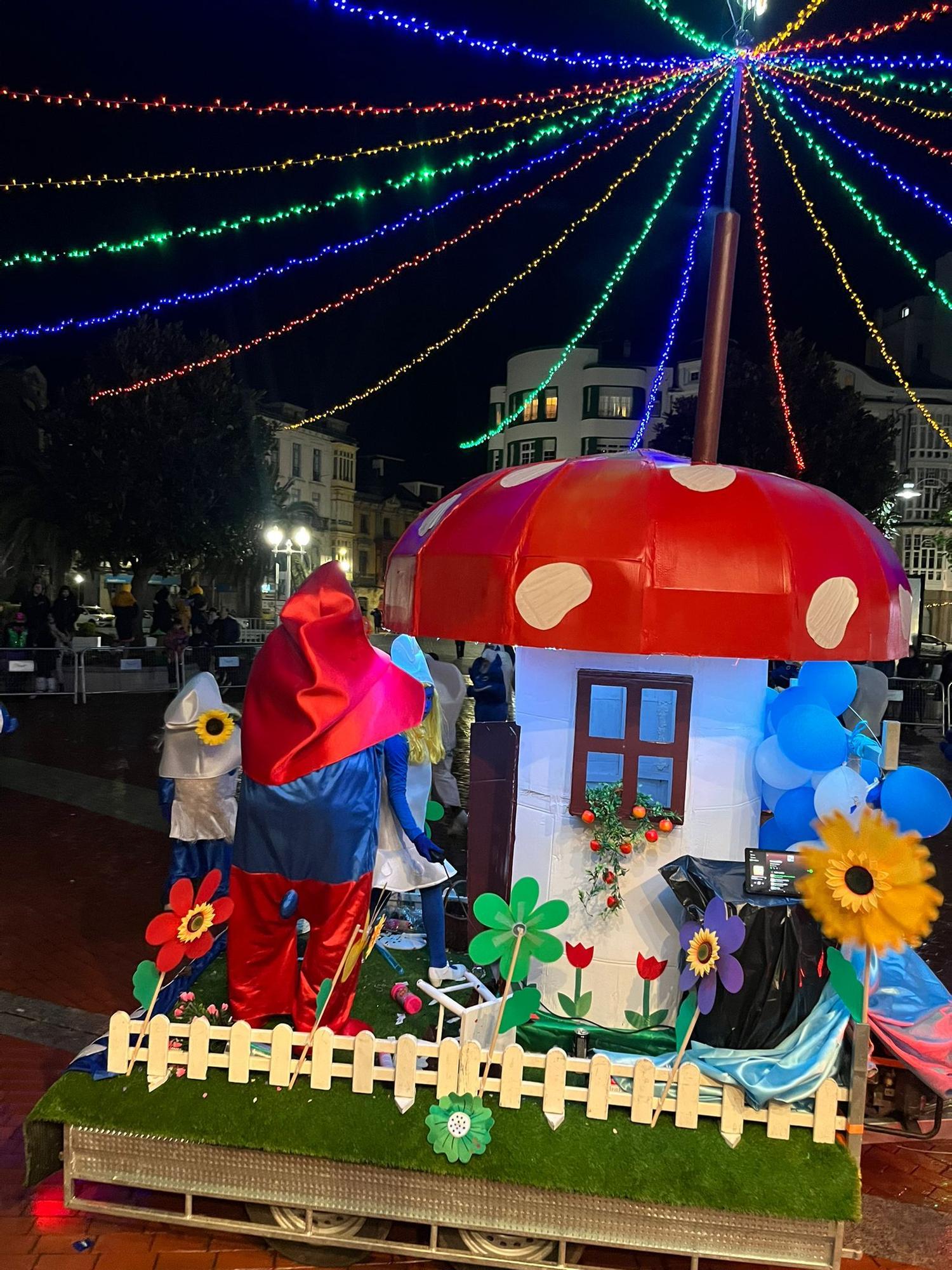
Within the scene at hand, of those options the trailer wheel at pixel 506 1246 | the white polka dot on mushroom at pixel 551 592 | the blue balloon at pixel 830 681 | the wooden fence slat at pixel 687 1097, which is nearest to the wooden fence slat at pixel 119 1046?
the trailer wheel at pixel 506 1246

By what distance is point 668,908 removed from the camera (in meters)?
4.16

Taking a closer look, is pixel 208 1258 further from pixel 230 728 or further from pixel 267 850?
pixel 230 728

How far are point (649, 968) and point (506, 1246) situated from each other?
124cm

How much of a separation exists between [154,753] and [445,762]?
196 inches

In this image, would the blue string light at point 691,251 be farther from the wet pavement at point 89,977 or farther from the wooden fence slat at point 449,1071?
the wet pavement at point 89,977

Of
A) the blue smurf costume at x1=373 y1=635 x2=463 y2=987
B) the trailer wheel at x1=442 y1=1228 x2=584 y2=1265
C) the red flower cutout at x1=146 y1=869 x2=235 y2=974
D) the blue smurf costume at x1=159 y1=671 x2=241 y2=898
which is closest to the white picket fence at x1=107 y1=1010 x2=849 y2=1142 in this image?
the red flower cutout at x1=146 y1=869 x2=235 y2=974

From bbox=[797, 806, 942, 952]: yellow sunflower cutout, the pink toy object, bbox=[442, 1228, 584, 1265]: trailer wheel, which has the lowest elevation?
bbox=[442, 1228, 584, 1265]: trailer wheel

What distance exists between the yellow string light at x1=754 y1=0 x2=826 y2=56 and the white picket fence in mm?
5008

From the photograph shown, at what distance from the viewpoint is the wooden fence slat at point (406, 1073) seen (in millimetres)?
3182

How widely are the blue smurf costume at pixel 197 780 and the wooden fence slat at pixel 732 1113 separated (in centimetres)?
329

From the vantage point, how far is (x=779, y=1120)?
3.12m

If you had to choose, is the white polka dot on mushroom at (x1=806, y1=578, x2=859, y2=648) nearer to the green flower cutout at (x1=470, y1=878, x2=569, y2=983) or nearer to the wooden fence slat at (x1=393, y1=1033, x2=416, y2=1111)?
the green flower cutout at (x1=470, y1=878, x2=569, y2=983)

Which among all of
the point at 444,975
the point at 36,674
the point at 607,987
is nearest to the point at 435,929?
the point at 444,975

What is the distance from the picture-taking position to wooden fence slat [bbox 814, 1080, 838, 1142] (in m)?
3.07
